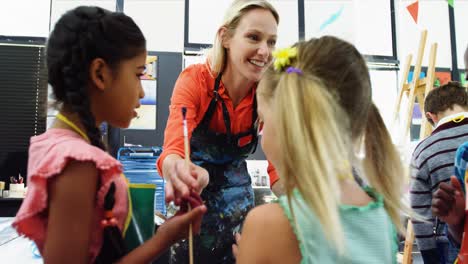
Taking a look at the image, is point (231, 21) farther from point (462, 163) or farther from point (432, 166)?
point (432, 166)

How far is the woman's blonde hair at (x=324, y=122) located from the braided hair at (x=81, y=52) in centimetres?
37

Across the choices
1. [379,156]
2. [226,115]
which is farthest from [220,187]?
[379,156]

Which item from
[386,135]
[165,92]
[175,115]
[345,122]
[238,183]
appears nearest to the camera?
[345,122]

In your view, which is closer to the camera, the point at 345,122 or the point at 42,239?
the point at 42,239

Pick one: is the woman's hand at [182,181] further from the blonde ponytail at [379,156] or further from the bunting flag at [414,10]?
the bunting flag at [414,10]

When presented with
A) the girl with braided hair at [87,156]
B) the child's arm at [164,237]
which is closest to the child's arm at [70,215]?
the girl with braided hair at [87,156]

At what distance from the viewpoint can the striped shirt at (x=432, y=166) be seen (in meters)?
2.38

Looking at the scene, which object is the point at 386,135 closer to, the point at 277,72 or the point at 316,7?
the point at 277,72

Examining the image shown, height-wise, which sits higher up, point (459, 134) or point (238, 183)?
point (459, 134)

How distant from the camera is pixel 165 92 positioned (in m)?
4.10

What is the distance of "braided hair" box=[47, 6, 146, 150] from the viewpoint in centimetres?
92

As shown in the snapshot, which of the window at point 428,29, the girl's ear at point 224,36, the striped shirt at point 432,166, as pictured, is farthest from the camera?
the window at point 428,29

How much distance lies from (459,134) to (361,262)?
1877 millimetres

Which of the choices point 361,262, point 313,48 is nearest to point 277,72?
point 313,48
